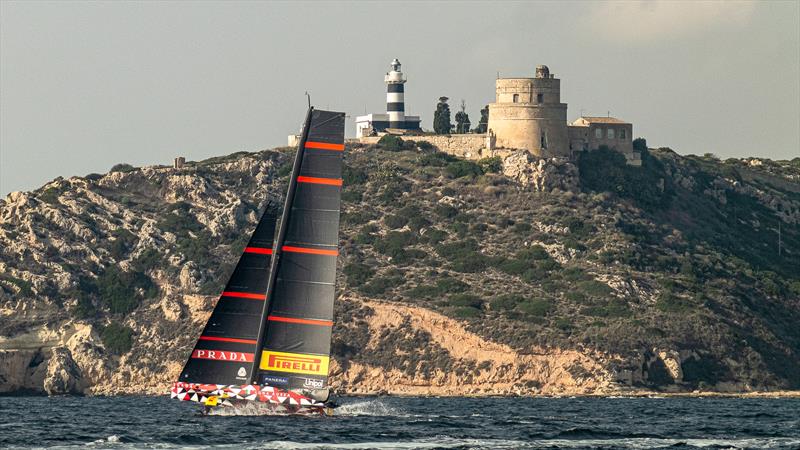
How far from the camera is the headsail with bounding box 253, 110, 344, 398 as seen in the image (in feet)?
171

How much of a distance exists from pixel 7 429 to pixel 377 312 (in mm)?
42004

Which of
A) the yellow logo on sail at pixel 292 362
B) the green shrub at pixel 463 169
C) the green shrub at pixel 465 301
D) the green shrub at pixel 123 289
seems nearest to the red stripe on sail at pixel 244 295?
the yellow logo on sail at pixel 292 362

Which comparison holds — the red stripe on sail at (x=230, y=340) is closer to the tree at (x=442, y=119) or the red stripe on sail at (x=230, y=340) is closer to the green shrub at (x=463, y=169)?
the green shrub at (x=463, y=169)

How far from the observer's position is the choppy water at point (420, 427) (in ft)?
161

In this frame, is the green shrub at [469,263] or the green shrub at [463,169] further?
the green shrub at [463,169]

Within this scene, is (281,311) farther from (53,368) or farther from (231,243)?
(231,243)

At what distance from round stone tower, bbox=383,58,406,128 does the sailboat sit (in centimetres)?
6833

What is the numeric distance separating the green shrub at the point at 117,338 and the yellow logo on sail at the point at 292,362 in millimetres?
42640

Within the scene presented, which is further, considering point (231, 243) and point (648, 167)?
point (648, 167)

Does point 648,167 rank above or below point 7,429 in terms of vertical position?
above

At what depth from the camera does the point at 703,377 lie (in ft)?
297

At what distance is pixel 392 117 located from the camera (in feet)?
409

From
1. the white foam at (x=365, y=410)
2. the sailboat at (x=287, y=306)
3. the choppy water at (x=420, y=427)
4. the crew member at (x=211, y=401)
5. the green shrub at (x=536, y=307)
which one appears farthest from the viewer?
the green shrub at (x=536, y=307)

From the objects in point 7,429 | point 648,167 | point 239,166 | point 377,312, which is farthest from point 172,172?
point 7,429
